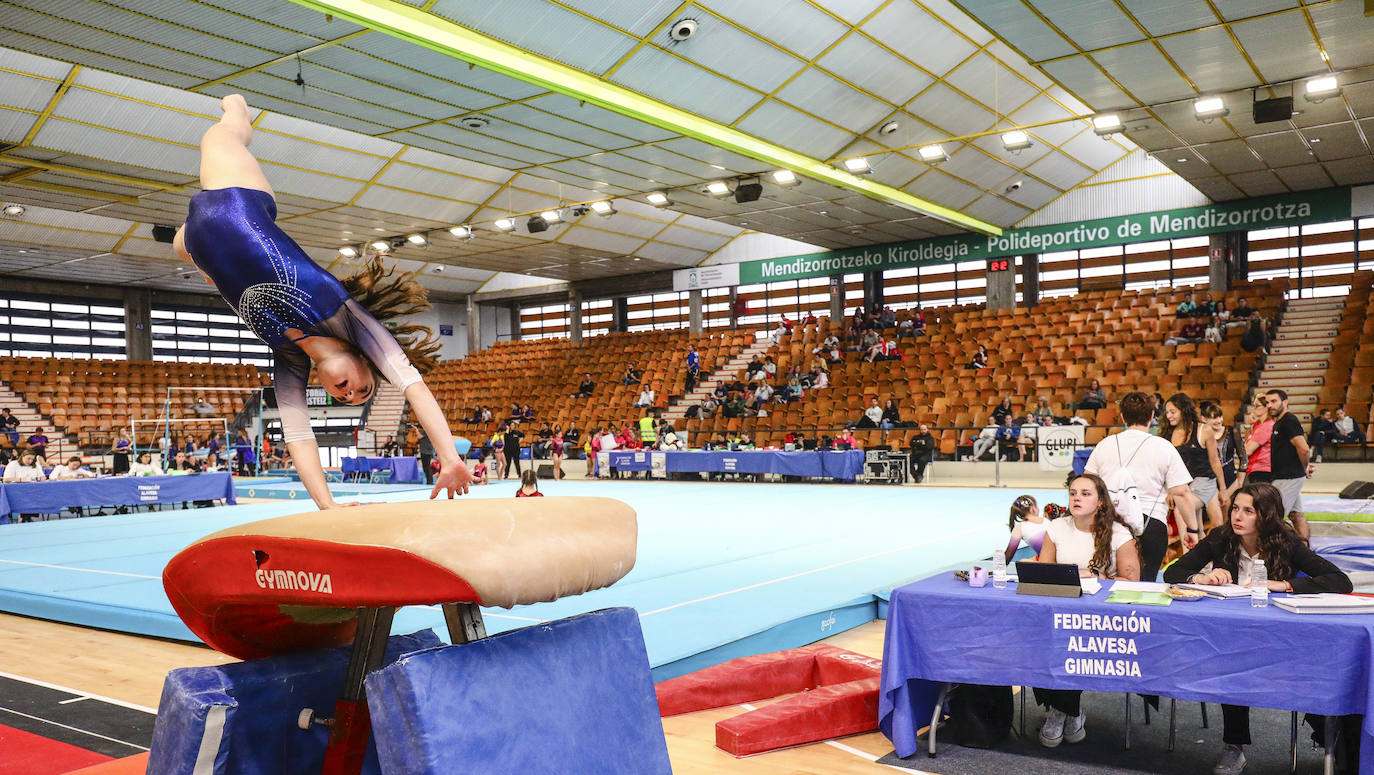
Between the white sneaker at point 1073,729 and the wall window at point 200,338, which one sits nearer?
the white sneaker at point 1073,729

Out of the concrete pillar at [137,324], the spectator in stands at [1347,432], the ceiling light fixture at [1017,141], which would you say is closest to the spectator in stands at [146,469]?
the concrete pillar at [137,324]

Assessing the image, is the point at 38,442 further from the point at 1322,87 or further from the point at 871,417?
the point at 1322,87

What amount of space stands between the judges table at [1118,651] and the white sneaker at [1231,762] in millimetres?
351

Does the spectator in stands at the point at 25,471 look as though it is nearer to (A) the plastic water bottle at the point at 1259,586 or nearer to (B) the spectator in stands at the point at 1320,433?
(A) the plastic water bottle at the point at 1259,586

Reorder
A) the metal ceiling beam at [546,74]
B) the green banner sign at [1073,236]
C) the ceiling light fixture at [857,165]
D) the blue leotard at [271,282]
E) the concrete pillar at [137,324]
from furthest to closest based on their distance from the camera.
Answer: the concrete pillar at [137,324] < the green banner sign at [1073,236] < the ceiling light fixture at [857,165] < the metal ceiling beam at [546,74] < the blue leotard at [271,282]

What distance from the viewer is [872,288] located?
2677 centimetres

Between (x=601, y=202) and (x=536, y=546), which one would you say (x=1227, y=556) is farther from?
(x=601, y=202)

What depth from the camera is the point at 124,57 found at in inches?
456

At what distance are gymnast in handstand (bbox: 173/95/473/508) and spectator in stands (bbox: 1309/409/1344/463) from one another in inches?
666

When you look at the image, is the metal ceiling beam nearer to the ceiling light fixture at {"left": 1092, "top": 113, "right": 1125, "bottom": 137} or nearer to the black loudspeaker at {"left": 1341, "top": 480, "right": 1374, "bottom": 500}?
the ceiling light fixture at {"left": 1092, "top": 113, "right": 1125, "bottom": 137}

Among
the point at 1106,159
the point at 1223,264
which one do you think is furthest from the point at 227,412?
the point at 1223,264

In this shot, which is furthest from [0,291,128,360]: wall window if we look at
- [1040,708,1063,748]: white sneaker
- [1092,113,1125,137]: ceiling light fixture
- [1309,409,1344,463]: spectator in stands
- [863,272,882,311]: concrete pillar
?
[1040,708,1063,748]: white sneaker

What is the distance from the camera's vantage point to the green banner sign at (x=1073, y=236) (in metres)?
20.1

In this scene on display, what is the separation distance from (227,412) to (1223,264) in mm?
27536
